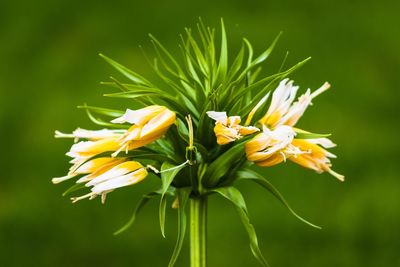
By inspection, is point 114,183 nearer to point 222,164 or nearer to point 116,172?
point 116,172

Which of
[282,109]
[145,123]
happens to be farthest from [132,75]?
[282,109]

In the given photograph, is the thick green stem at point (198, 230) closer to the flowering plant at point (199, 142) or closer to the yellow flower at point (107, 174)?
the flowering plant at point (199, 142)

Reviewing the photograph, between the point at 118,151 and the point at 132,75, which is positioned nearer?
the point at 118,151

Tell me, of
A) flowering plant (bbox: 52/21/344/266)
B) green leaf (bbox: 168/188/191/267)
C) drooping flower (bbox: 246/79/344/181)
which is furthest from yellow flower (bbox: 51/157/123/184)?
drooping flower (bbox: 246/79/344/181)

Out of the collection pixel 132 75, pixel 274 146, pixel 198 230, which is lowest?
pixel 198 230

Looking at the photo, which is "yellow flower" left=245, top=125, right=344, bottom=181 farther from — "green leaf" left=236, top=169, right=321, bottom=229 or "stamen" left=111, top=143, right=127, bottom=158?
"stamen" left=111, top=143, right=127, bottom=158

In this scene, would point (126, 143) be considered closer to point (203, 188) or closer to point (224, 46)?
point (203, 188)

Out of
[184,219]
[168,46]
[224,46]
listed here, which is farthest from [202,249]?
[168,46]
